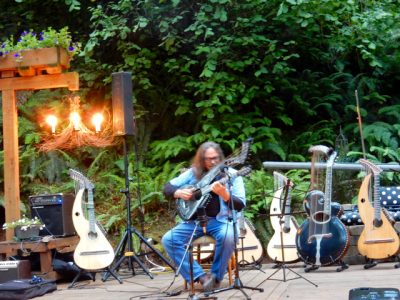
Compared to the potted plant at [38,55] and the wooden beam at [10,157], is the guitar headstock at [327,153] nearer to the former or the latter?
the potted plant at [38,55]

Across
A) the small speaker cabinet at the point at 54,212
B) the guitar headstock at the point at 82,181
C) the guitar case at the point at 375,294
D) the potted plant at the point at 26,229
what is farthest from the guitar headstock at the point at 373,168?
the potted plant at the point at 26,229

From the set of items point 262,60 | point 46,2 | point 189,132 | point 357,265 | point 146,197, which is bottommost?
point 357,265

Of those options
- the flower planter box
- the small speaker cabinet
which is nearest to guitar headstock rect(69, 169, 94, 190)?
the small speaker cabinet

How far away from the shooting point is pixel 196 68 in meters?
11.0

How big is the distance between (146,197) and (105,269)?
2.35 metres

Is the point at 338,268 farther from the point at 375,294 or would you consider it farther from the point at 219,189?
the point at 375,294

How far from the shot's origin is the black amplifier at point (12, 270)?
22.5ft

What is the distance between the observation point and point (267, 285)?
6.11 meters

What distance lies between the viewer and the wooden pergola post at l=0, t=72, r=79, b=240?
786 centimetres

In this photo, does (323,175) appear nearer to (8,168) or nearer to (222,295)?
(222,295)

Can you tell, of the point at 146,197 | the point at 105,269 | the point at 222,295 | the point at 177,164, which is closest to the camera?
the point at 222,295

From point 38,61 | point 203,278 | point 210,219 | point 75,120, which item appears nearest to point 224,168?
point 210,219

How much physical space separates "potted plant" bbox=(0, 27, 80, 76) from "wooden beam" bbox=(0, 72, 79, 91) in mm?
68

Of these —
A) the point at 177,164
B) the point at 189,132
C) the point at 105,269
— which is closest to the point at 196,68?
the point at 189,132
